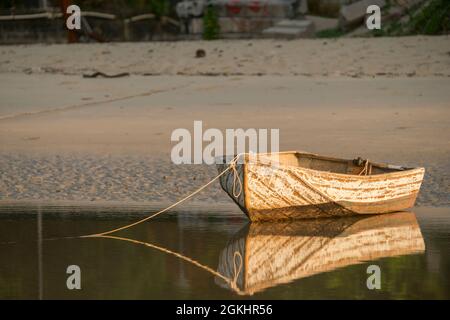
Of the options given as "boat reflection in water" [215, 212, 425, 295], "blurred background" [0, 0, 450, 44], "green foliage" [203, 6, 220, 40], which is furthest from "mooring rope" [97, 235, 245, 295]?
"blurred background" [0, 0, 450, 44]

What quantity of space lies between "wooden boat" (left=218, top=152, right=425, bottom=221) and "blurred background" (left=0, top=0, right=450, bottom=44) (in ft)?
53.1

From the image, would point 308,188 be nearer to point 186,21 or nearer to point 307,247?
point 307,247

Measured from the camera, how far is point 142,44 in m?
30.6

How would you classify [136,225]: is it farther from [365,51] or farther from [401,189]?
[365,51]

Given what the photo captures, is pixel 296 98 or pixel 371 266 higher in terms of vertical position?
pixel 296 98

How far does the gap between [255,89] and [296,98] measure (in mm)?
1522

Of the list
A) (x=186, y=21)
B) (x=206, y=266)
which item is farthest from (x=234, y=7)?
(x=206, y=266)

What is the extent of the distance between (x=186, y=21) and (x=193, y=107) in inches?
457

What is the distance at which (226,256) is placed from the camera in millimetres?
12750

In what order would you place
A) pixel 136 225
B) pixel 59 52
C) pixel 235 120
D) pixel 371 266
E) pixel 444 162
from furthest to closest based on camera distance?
pixel 59 52, pixel 235 120, pixel 444 162, pixel 136 225, pixel 371 266

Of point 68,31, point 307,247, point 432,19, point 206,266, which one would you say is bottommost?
point 206,266

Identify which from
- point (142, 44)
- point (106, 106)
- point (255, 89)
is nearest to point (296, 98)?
point (255, 89)

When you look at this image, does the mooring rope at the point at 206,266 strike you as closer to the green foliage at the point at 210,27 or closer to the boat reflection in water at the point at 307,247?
the boat reflection in water at the point at 307,247

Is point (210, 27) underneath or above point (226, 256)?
above
